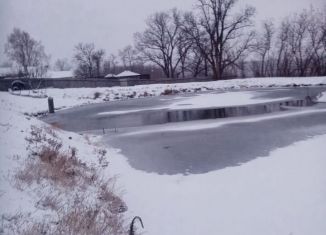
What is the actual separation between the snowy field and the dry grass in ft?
0.30

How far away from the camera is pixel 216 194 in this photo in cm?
547

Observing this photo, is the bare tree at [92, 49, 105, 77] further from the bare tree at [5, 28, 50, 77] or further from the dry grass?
the dry grass

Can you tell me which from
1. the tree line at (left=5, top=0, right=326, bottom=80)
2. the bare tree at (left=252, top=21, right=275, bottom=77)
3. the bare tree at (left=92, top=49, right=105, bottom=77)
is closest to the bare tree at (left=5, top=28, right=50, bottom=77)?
the tree line at (left=5, top=0, right=326, bottom=80)

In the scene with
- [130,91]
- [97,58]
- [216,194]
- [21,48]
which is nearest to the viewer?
[216,194]

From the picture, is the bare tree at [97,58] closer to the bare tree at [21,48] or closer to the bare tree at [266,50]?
the bare tree at [266,50]

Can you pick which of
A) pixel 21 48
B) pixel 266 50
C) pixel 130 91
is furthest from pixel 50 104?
pixel 266 50

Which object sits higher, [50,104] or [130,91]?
[130,91]

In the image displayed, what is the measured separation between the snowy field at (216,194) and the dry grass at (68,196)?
91mm

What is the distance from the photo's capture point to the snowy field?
4227 mm

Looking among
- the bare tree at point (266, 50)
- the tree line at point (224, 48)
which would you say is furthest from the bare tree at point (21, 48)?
the bare tree at point (266, 50)

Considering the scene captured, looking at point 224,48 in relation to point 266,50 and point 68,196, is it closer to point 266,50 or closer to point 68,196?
point 266,50

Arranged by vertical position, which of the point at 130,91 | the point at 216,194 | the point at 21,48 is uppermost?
the point at 21,48

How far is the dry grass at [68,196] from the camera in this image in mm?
3650

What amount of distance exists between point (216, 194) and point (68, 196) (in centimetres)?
243
